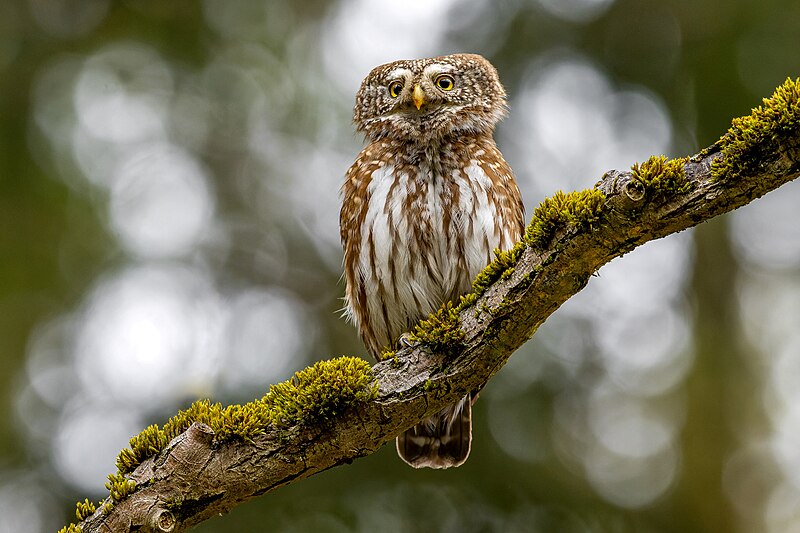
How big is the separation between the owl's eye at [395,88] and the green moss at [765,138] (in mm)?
2320

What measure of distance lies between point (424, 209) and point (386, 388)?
126 cm

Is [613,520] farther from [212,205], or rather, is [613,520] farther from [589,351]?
[212,205]

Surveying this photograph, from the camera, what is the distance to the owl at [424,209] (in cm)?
423

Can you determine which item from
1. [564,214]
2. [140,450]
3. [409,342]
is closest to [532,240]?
[564,214]

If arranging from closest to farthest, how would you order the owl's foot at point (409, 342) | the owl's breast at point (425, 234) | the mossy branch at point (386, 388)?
the mossy branch at point (386, 388)
the owl's foot at point (409, 342)
the owl's breast at point (425, 234)

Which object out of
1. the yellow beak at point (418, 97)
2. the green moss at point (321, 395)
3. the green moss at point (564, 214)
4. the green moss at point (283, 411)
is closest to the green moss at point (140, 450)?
the green moss at point (283, 411)

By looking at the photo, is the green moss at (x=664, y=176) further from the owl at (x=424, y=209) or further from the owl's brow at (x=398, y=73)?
the owl's brow at (x=398, y=73)

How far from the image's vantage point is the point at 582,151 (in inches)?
296

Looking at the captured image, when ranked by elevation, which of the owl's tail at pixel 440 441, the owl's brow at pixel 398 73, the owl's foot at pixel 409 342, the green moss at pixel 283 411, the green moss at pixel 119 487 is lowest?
the green moss at pixel 119 487

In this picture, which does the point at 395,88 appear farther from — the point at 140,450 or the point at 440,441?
the point at 140,450

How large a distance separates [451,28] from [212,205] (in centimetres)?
257

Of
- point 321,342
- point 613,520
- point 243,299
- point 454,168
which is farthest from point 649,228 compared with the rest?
point 243,299

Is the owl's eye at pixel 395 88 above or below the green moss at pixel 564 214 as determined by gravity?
above

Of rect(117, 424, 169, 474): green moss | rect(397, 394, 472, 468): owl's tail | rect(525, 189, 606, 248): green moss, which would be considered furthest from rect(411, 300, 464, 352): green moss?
rect(397, 394, 472, 468): owl's tail
